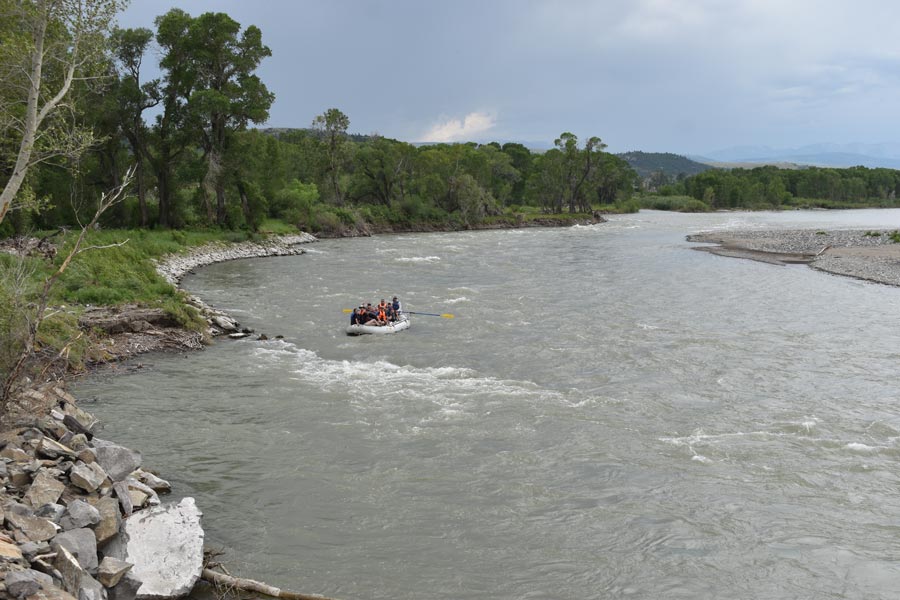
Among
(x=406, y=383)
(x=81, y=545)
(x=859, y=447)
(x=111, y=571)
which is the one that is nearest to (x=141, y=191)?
(x=406, y=383)

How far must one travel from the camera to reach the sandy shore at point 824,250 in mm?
38375

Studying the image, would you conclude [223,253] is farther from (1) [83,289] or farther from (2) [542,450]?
(2) [542,450]

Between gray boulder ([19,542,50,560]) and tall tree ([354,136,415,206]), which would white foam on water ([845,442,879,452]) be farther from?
tall tree ([354,136,415,206])

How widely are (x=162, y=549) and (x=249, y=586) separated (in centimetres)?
127

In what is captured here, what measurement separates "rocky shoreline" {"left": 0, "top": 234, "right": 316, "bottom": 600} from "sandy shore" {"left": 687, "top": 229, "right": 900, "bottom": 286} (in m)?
37.1

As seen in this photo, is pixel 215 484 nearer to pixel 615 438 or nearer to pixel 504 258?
pixel 615 438

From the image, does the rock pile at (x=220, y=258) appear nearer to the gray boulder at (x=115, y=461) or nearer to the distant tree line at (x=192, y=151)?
the distant tree line at (x=192, y=151)

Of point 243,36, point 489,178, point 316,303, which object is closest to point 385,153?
point 489,178

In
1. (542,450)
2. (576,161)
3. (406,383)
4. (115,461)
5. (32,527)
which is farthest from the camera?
(576,161)

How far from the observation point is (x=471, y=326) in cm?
2348

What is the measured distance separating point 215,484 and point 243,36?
135ft

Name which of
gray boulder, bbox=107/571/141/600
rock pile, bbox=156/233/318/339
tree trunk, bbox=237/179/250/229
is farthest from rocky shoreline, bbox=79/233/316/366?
tree trunk, bbox=237/179/250/229

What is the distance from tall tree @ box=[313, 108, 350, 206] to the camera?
64.0m

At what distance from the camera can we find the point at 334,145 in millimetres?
65562
